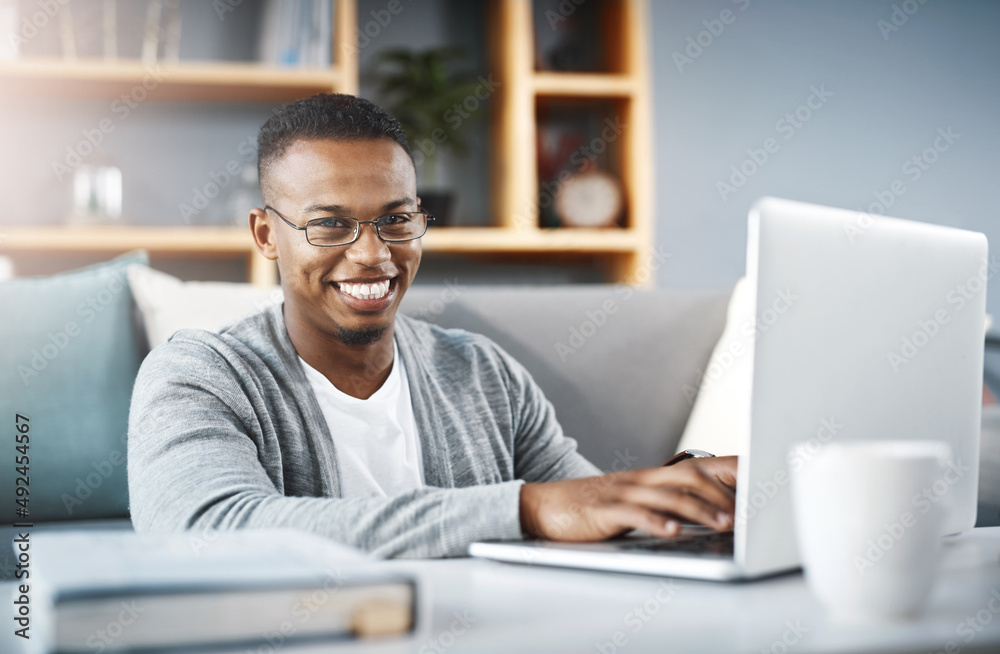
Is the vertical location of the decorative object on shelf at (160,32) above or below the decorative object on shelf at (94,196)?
above

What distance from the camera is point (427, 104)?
278 cm

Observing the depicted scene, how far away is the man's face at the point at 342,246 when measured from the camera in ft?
4.04

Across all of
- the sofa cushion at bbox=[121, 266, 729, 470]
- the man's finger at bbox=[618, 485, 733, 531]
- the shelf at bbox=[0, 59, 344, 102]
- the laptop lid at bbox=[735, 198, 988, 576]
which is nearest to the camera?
the laptop lid at bbox=[735, 198, 988, 576]

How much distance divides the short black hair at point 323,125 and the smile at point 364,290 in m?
0.19

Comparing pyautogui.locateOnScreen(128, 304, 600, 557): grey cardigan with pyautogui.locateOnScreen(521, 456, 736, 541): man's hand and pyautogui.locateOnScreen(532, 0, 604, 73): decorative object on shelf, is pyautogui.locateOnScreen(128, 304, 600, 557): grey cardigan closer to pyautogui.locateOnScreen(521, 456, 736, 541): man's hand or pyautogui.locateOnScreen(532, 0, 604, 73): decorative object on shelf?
pyautogui.locateOnScreen(521, 456, 736, 541): man's hand

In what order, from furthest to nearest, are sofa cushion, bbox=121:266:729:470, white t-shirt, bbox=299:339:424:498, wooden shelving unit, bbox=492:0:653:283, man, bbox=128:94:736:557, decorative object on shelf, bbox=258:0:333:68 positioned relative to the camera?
wooden shelving unit, bbox=492:0:653:283 → decorative object on shelf, bbox=258:0:333:68 → sofa cushion, bbox=121:266:729:470 → white t-shirt, bbox=299:339:424:498 → man, bbox=128:94:736:557

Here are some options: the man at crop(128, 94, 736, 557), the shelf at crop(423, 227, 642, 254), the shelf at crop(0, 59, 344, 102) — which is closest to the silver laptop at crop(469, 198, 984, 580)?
the man at crop(128, 94, 736, 557)

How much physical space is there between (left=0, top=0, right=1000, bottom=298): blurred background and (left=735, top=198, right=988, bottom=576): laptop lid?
78.5 inches

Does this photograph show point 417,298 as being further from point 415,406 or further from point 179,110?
point 179,110

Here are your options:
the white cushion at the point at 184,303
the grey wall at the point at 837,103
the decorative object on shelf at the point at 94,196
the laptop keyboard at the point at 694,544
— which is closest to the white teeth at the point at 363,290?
the white cushion at the point at 184,303

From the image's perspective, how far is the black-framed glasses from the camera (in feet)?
4.05

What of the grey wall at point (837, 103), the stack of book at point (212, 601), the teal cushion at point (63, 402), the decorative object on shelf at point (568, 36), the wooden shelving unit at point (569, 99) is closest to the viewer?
the stack of book at point (212, 601)

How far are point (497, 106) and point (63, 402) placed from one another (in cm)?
177

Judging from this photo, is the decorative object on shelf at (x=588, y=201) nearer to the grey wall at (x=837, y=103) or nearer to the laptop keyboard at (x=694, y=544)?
the grey wall at (x=837, y=103)
